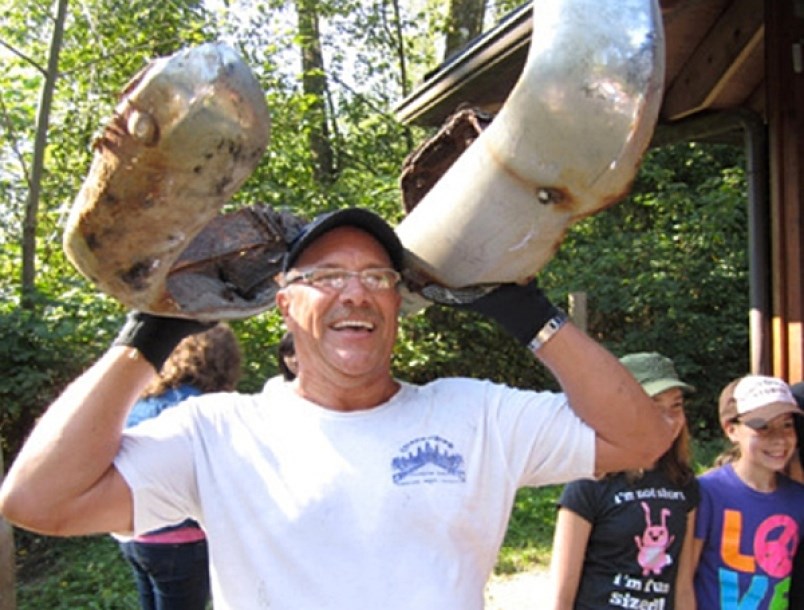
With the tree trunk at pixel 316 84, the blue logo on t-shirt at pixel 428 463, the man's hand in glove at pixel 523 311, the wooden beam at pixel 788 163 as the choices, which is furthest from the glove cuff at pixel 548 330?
the tree trunk at pixel 316 84

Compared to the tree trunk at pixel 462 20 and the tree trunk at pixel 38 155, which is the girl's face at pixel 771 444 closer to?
the tree trunk at pixel 38 155

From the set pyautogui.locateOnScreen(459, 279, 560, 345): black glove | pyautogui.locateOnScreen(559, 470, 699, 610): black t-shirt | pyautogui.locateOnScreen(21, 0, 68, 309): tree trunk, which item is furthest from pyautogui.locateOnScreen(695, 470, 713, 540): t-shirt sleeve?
pyautogui.locateOnScreen(21, 0, 68, 309): tree trunk

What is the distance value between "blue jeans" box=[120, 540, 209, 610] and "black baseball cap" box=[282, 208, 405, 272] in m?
2.18

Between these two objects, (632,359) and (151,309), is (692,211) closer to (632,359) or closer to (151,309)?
(632,359)

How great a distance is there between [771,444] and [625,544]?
1.96 feet

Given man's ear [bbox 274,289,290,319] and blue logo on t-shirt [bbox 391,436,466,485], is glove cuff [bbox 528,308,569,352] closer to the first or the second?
blue logo on t-shirt [bbox 391,436,466,485]

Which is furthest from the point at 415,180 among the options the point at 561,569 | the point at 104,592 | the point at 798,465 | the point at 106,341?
the point at 106,341

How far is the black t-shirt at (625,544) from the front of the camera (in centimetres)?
272

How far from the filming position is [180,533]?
365 cm

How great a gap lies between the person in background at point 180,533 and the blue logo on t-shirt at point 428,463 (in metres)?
2.06

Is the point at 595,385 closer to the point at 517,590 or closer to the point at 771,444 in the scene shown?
the point at 771,444

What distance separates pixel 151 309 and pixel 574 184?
82cm

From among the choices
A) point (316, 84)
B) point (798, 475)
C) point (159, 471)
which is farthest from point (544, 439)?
point (316, 84)

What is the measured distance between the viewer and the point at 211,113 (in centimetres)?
150
